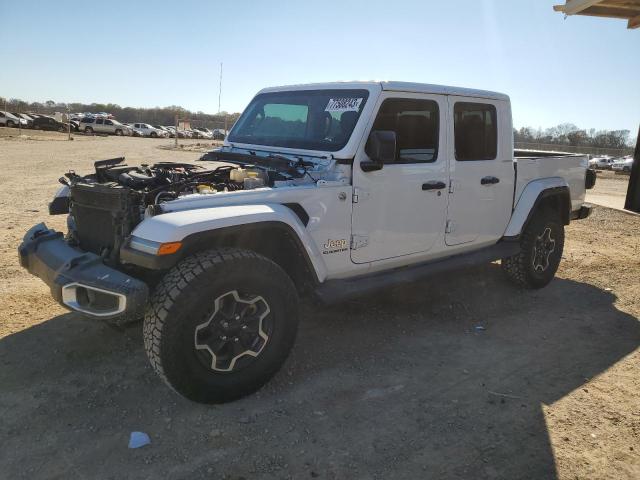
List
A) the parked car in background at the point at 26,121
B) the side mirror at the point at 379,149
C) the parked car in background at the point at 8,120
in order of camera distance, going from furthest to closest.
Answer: the parked car in background at the point at 26,121, the parked car in background at the point at 8,120, the side mirror at the point at 379,149

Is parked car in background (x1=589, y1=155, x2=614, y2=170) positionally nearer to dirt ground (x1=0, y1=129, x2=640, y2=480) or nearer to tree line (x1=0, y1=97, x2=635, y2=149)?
tree line (x1=0, y1=97, x2=635, y2=149)

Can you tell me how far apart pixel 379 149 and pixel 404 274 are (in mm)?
1091

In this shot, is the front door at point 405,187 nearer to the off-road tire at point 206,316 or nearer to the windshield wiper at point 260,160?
the windshield wiper at point 260,160

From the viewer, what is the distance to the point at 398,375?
142 inches

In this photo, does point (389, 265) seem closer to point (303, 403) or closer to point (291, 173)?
point (291, 173)

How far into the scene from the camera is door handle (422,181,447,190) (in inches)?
161

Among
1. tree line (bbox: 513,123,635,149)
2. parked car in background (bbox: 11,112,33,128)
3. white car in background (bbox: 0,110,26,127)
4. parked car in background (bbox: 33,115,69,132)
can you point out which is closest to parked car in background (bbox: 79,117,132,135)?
parked car in background (bbox: 33,115,69,132)

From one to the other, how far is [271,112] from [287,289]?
1.95 meters

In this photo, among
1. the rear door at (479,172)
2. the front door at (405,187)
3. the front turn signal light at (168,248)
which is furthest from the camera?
the rear door at (479,172)

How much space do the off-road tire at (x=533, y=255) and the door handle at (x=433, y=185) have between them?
5.21ft

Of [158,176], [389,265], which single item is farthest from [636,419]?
[158,176]

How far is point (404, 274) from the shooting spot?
4.11 metres

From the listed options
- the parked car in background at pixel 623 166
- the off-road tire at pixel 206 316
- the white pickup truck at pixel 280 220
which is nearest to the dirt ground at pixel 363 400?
the off-road tire at pixel 206 316

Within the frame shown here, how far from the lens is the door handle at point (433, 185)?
13.4 ft
